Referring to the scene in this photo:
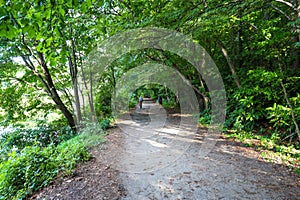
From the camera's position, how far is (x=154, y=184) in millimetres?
3014

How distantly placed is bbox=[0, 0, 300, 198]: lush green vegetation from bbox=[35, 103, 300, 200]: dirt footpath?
56 cm

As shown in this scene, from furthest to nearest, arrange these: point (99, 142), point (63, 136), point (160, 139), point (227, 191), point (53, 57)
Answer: point (63, 136)
point (160, 139)
point (99, 142)
point (227, 191)
point (53, 57)

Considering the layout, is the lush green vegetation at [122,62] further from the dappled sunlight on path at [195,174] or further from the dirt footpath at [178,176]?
the dappled sunlight on path at [195,174]

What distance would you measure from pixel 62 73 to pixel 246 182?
986 cm

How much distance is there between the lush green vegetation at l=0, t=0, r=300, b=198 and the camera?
1717 mm

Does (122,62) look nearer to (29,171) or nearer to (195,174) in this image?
(29,171)

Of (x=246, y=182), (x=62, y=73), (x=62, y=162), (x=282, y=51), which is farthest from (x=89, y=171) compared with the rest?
(x=62, y=73)

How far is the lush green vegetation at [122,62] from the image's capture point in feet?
5.63

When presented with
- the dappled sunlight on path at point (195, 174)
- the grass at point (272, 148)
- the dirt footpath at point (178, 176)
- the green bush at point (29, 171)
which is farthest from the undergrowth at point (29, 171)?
the grass at point (272, 148)

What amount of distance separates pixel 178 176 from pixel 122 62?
4.86 m

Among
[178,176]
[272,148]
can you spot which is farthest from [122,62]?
[272,148]

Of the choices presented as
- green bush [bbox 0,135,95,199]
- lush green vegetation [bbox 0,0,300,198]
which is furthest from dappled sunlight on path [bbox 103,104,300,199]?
green bush [bbox 0,135,95,199]

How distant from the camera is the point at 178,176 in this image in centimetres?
327

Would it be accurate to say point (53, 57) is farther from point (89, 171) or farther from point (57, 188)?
point (89, 171)
